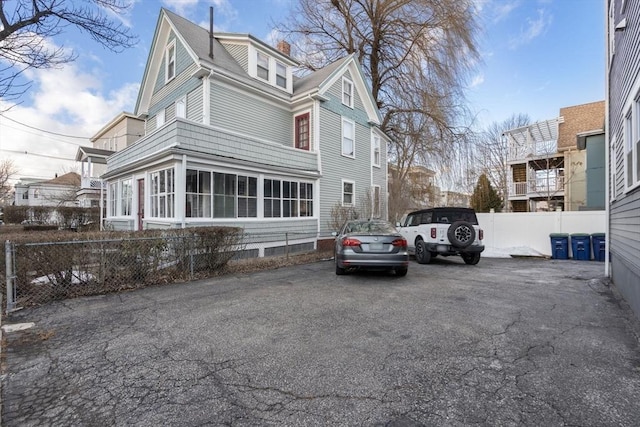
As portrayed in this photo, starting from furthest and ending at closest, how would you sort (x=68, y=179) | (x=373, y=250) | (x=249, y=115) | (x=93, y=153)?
(x=68, y=179) < (x=93, y=153) < (x=249, y=115) < (x=373, y=250)

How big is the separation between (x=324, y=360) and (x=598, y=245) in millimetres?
13382

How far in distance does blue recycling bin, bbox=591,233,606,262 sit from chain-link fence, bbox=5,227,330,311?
12.8m

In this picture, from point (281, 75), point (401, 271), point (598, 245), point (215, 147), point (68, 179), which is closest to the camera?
point (401, 271)

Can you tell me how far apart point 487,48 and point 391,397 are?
2148 cm

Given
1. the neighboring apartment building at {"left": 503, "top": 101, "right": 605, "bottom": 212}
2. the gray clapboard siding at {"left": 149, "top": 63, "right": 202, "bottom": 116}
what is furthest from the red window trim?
the neighboring apartment building at {"left": 503, "top": 101, "right": 605, "bottom": 212}

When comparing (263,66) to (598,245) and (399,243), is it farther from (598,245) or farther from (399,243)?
(598,245)

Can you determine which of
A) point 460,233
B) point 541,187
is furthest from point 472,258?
point 541,187

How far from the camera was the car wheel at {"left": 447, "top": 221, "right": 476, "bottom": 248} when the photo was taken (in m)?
9.78

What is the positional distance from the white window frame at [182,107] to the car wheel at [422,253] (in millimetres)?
10255

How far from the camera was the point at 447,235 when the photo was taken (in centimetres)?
993

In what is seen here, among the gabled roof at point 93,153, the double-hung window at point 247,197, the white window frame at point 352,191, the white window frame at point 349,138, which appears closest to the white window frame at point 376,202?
the white window frame at point 352,191


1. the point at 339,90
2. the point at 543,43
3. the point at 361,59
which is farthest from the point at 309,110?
the point at 543,43

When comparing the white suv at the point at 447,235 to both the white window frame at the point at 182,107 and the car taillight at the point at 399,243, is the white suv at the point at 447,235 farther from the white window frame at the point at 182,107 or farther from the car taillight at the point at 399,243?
the white window frame at the point at 182,107

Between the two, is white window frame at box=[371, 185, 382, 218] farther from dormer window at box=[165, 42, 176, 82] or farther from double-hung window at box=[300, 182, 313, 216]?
dormer window at box=[165, 42, 176, 82]
